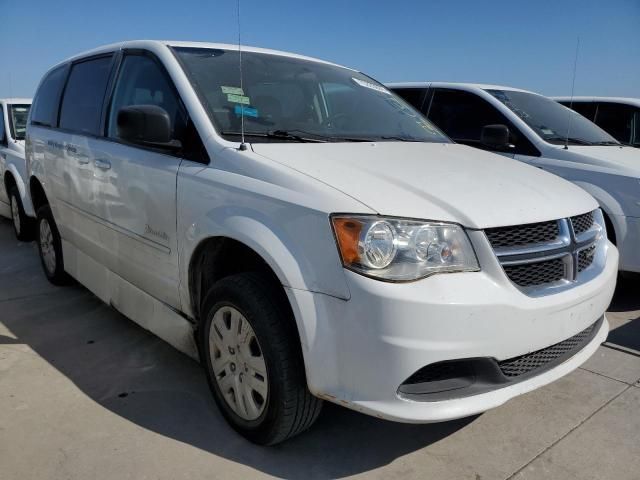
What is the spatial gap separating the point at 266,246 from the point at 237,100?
0.99 meters

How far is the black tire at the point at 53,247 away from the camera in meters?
4.39

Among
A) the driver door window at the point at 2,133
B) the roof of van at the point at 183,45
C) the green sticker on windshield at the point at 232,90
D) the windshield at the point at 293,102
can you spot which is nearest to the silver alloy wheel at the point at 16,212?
the driver door window at the point at 2,133

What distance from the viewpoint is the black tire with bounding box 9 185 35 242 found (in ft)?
20.7

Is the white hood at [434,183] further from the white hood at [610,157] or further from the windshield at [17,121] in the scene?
the windshield at [17,121]

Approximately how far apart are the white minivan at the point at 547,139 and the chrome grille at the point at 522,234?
7.08 ft

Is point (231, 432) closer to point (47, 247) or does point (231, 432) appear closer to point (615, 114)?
point (47, 247)

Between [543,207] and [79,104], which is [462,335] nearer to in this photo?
[543,207]

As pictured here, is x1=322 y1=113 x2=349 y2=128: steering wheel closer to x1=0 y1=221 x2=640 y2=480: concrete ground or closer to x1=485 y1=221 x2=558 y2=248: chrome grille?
x1=485 y1=221 x2=558 y2=248: chrome grille

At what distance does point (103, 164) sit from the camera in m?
3.28

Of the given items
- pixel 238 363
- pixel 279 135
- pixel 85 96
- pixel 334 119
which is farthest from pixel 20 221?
pixel 238 363

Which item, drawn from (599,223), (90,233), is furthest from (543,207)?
(90,233)

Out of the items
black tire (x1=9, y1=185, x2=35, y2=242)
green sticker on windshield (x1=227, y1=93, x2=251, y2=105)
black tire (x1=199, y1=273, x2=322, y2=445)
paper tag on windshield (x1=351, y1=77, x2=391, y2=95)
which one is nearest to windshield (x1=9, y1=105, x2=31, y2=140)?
black tire (x1=9, y1=185, x2=35, y2=242)

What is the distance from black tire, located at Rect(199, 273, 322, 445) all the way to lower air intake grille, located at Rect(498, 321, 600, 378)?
2.48 feet

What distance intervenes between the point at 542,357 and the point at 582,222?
68 cm
